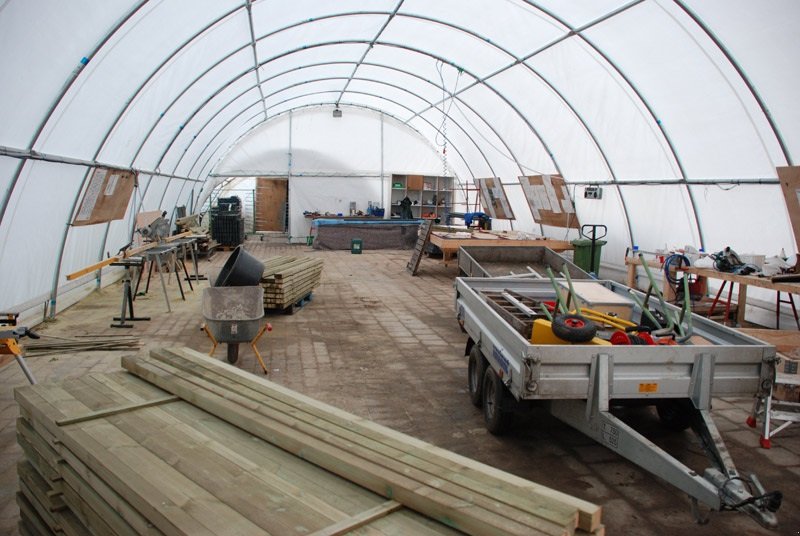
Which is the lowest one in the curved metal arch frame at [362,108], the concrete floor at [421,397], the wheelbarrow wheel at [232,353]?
the concrete floor at [421,397]

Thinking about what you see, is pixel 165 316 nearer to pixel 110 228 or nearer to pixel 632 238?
pixel 110 228

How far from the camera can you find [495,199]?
69.9 feet

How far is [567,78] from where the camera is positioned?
13938 mm

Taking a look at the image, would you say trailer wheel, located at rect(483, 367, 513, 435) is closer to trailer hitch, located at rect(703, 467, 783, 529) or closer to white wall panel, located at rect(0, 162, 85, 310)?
trailer hitch, located at rect(703, 467, 783, 529)

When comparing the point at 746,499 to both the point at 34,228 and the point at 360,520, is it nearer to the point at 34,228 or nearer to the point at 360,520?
the point at 360,520

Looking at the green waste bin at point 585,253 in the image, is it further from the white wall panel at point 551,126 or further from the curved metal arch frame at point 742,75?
the curved metal arch frame at point 742,75

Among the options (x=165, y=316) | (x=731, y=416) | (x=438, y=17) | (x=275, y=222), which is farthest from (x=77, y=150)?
(x=275, y=222)

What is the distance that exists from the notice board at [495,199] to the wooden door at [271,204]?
42.9 feet

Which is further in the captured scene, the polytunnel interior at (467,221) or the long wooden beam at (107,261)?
the long wooden beam at (107,261)

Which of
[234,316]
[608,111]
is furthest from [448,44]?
[234,316]

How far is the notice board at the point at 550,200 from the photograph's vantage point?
16594 mm

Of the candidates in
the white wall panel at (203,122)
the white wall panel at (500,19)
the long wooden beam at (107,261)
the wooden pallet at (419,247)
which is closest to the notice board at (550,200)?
the wooden pallet at (419,247)

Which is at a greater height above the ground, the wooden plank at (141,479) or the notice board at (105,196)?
the notice board at (105,196)

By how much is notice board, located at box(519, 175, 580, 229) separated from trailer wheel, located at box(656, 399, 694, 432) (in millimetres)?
11047
